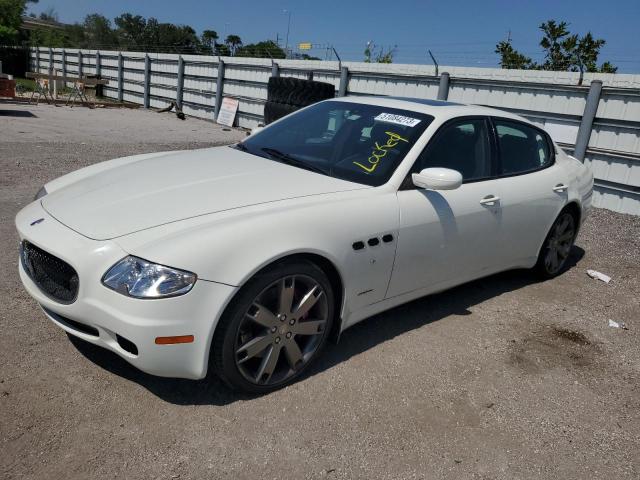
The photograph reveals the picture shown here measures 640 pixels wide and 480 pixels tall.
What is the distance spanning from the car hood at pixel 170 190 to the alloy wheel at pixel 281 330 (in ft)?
1.64

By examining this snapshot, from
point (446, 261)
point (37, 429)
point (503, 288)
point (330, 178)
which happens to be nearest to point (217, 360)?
point (37, 429)

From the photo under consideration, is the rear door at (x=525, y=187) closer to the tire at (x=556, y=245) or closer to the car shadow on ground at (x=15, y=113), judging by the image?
the tire at (x=556, y=245)

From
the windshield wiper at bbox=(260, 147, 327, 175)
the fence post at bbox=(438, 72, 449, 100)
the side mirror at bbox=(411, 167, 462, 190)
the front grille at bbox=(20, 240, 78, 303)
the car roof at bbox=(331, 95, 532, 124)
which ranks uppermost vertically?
the fence post at bbox=(438, 72, 449, 100)

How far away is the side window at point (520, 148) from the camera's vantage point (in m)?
4.25

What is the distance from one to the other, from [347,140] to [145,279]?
6.05 feet

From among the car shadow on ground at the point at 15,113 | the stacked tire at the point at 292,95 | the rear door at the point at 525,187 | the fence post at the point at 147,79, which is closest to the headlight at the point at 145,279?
the rear door at the point at 525,187

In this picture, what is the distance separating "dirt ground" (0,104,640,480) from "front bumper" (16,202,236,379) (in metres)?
0.33

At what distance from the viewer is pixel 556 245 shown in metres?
5.00

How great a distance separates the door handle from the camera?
151 inches

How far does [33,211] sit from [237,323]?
4.54 ft

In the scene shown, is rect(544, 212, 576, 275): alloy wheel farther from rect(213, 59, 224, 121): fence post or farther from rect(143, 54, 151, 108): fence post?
rect(143, 54, 151, 108): fence post

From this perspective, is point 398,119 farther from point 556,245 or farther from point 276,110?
point 276,110

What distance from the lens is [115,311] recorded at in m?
2.39

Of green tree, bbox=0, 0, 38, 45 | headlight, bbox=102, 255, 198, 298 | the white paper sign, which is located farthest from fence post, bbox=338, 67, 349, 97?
green tree, bbox=0, 0, 38, 45
